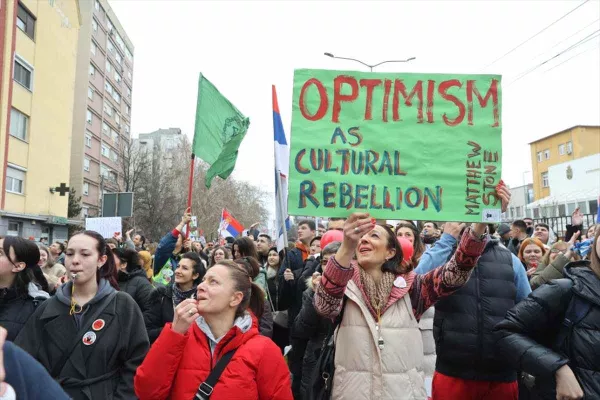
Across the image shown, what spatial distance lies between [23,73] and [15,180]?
5.50m

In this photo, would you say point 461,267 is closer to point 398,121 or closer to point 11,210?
point 398,121

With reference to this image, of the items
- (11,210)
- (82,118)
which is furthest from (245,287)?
(82,118)

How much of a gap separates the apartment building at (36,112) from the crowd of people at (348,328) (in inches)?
953

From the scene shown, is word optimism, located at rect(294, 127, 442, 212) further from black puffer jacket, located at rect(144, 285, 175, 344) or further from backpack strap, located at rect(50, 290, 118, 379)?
black puffer jacket, located at rect(144, 285, 175, 344)

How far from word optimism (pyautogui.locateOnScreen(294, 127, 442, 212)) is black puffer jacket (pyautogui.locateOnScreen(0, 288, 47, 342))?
230cm

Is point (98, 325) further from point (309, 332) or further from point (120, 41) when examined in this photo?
point (120, 41)

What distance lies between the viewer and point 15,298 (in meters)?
4.03

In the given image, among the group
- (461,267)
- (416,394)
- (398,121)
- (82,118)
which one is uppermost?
(82,118)

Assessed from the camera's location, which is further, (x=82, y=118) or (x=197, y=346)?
(x=82, y=118)

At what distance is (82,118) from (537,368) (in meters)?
52.9

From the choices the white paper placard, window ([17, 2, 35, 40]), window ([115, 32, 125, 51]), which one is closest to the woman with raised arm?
the white paper placard

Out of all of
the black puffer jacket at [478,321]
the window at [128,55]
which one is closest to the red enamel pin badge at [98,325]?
the black puffer jacket at [478,321]

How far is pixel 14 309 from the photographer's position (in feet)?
13.0

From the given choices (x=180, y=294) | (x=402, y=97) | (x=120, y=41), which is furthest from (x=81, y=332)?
(x=120, y=41)
